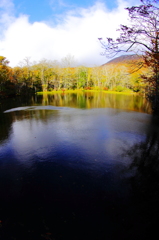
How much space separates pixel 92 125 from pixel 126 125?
219 centimetres

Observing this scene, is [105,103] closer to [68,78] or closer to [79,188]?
[79,188]

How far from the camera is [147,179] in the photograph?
415cm

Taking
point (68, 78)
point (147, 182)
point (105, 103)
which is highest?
point (68, 78)

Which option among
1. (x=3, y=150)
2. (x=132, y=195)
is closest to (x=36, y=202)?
(x=132, y=195)

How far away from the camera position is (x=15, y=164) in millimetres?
4934

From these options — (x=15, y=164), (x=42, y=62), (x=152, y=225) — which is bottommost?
(x=152, y=225)

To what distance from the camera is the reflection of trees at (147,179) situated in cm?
316

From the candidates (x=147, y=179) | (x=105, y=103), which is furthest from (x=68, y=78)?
(x=147, y=179)

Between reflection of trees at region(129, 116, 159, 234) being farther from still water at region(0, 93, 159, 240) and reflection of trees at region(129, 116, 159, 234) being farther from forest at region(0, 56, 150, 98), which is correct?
forest at region(0, 56, 150, 98)

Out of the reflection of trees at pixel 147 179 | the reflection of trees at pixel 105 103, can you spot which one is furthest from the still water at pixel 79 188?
the reflection of trees at pixel 105 103

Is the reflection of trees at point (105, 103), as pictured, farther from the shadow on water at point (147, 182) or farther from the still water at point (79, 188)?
the still water at point (79, 188)

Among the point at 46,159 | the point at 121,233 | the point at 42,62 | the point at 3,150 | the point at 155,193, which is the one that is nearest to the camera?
the point at 121,233

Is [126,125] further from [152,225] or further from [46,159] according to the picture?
[152,225]

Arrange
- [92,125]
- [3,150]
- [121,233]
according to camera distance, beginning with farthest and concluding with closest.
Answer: [92,125]
[3,150]
[121,233]
